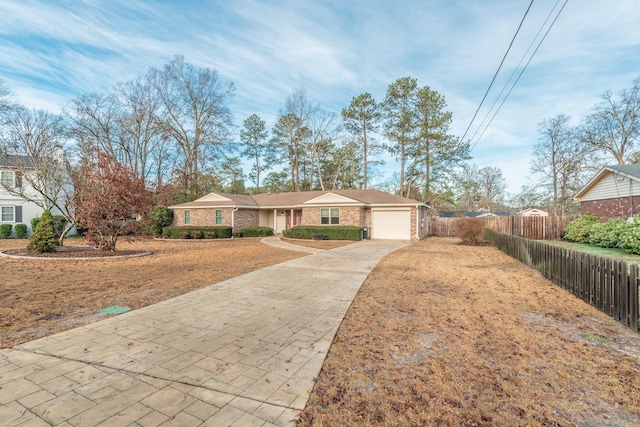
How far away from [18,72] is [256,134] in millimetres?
20232

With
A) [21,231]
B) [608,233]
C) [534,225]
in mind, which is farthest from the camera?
[21,231]

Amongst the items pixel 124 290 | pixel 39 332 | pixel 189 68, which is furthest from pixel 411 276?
pixel 189 68

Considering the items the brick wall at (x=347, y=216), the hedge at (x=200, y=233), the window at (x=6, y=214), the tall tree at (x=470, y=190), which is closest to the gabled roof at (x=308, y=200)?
the brick wall at (x=347, y=216)

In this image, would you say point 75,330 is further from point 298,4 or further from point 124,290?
point 298,4

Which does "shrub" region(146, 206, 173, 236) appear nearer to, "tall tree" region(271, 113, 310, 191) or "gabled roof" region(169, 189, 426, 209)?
"gabled roof" region(169, 189, 426, 209)

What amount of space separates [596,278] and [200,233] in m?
20.0

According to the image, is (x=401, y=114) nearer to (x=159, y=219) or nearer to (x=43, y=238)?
(x=159, y=219)

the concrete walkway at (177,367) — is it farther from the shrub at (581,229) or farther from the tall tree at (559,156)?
the tall tree at (559,156)

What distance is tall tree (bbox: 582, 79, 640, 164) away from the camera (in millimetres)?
22203

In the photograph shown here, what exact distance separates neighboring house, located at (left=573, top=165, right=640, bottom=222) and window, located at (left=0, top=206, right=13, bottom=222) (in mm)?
37090

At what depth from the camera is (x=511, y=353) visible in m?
3.26

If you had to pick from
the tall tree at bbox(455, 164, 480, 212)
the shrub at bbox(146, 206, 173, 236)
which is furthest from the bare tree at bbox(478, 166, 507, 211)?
the shrub at bbox(146, 206, 173, 236)

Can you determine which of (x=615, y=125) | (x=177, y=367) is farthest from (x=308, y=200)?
(x=615, y=125)

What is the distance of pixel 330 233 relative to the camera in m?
18.1
